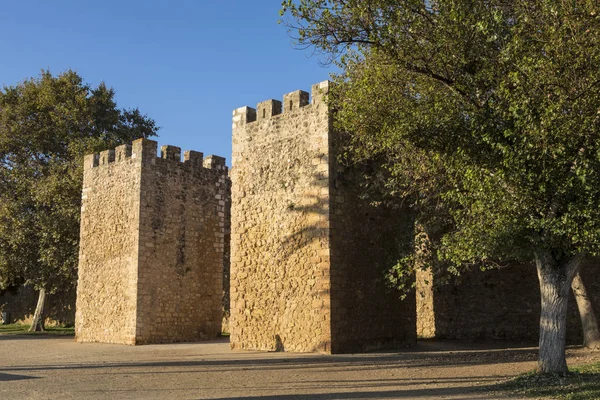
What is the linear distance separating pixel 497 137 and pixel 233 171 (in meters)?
7.95

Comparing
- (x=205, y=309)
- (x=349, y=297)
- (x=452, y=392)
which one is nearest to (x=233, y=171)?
(x=349, y=297)

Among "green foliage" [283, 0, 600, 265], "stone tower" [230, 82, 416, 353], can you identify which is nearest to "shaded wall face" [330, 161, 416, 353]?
"stone tower" [230, 82, 416, 353]

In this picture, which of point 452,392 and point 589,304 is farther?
point 589,304

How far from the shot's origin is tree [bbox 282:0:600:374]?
8.82 m

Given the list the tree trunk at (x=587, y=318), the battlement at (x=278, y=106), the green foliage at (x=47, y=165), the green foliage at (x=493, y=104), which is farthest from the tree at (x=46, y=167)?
the tree trunk at (x=587, y=318)

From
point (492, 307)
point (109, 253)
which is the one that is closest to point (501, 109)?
point (492, 307)

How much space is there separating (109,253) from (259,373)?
1003cm

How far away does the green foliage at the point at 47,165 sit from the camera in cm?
2206

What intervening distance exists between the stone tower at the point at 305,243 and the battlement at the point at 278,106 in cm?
3

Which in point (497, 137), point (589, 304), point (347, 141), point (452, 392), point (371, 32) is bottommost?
point (452, 392)

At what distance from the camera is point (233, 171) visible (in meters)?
15.8

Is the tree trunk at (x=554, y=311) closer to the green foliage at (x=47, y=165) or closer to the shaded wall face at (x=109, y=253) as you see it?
the shaded wall face at (x=109, y=253)

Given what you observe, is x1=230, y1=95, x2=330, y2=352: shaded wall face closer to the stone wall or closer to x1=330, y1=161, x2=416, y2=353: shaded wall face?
x1=330, y1=161, x2=416, y2=353: shaded wall face

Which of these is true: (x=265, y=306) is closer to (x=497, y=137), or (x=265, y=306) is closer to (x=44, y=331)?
(x=497, y=137)
